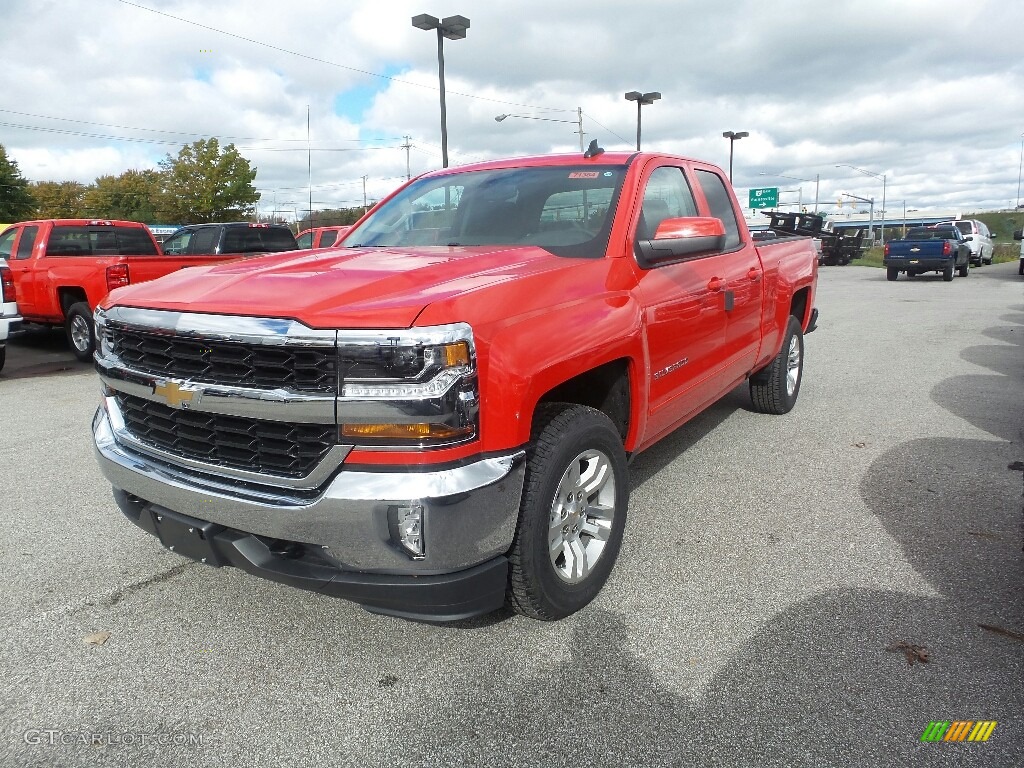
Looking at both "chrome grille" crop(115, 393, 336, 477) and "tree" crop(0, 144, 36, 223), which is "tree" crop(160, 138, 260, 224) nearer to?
"tree" crop(0, 144, 36, 223)

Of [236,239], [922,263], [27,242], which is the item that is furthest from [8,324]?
[922,263]

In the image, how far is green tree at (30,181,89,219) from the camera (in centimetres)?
6038

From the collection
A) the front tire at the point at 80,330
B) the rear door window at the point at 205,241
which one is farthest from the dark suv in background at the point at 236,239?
the front tire at the point at 80,330

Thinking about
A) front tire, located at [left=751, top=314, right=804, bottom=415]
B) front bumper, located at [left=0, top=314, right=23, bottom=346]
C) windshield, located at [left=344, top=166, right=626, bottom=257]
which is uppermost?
windshield, located at [left=344, top=166, right=626, bottom=257]

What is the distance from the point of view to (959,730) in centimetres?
227

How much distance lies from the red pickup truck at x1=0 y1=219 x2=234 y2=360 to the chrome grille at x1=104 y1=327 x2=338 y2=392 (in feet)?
22.0

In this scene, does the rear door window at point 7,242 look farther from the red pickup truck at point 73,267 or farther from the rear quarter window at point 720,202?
the rear quarter window at point 720,202

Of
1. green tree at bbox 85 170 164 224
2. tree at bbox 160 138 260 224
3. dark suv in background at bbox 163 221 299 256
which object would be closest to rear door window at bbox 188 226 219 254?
dark suv in background at bbox 163 221 299 256

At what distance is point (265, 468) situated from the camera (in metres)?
2.44

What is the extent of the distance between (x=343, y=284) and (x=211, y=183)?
44289mm

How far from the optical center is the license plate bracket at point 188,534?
251 centimetres

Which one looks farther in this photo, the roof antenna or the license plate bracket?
the roof antenna

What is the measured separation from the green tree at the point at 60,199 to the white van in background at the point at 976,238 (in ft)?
202

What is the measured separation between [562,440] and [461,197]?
191 cm
